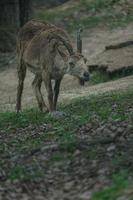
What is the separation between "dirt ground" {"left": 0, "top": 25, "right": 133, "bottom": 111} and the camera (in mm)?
17484

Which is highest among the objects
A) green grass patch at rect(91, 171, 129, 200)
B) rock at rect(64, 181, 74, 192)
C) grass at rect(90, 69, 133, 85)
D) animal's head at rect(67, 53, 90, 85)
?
animal's head at rect(67, 53, 90, 85)

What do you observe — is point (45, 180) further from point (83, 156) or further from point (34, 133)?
point (34, 133)

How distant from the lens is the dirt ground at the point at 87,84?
688 inches

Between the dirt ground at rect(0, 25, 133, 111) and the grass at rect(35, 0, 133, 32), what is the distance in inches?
30.5

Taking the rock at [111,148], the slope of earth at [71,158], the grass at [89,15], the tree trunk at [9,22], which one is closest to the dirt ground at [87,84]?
the grass at [89,15]

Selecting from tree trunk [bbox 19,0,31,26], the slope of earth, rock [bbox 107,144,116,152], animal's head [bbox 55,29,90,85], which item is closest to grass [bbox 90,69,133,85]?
tree trunk [bbox 19,0,31,26]

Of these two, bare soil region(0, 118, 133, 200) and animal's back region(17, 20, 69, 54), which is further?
animal's back region(17, 20, 69, 54)

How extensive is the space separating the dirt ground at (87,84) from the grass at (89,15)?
774 mm

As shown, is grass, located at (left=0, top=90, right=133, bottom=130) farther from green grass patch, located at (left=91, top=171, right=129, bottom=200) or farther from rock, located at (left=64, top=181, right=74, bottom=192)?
green grass patch, located at (left=91, top=171, right=129, bottom=200)

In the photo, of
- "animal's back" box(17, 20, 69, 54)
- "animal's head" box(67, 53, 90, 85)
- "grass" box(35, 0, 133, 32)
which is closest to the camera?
"animal's head" box(67, 53, 90, 85)

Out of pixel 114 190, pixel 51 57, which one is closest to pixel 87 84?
pixel 51 57

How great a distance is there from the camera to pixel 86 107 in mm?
13281

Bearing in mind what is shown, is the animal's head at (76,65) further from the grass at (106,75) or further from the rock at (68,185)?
the grass at (106,75)

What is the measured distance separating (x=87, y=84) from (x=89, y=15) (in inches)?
325
